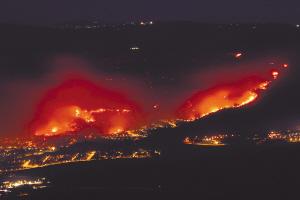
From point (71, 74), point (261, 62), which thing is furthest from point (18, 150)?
point (261, 62)

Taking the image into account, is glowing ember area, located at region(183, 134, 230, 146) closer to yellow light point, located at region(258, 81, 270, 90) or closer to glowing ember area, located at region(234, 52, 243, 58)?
yellow light point, located at region(258, 81, 270, 90)

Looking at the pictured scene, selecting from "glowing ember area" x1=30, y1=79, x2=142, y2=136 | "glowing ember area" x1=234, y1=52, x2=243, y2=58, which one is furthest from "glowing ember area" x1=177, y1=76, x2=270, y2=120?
"glowing ember area" x1=234, y1=52, x2=243, y2=58

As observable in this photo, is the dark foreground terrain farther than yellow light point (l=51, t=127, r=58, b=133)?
No

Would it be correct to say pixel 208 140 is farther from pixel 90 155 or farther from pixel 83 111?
pixel 83 111

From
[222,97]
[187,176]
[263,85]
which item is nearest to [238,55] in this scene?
[263,85]

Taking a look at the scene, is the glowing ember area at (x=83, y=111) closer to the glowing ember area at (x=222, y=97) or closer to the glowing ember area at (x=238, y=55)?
the glowing ember area at (x=222, y=97)

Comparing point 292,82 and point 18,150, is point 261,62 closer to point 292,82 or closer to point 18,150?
point 292,82
